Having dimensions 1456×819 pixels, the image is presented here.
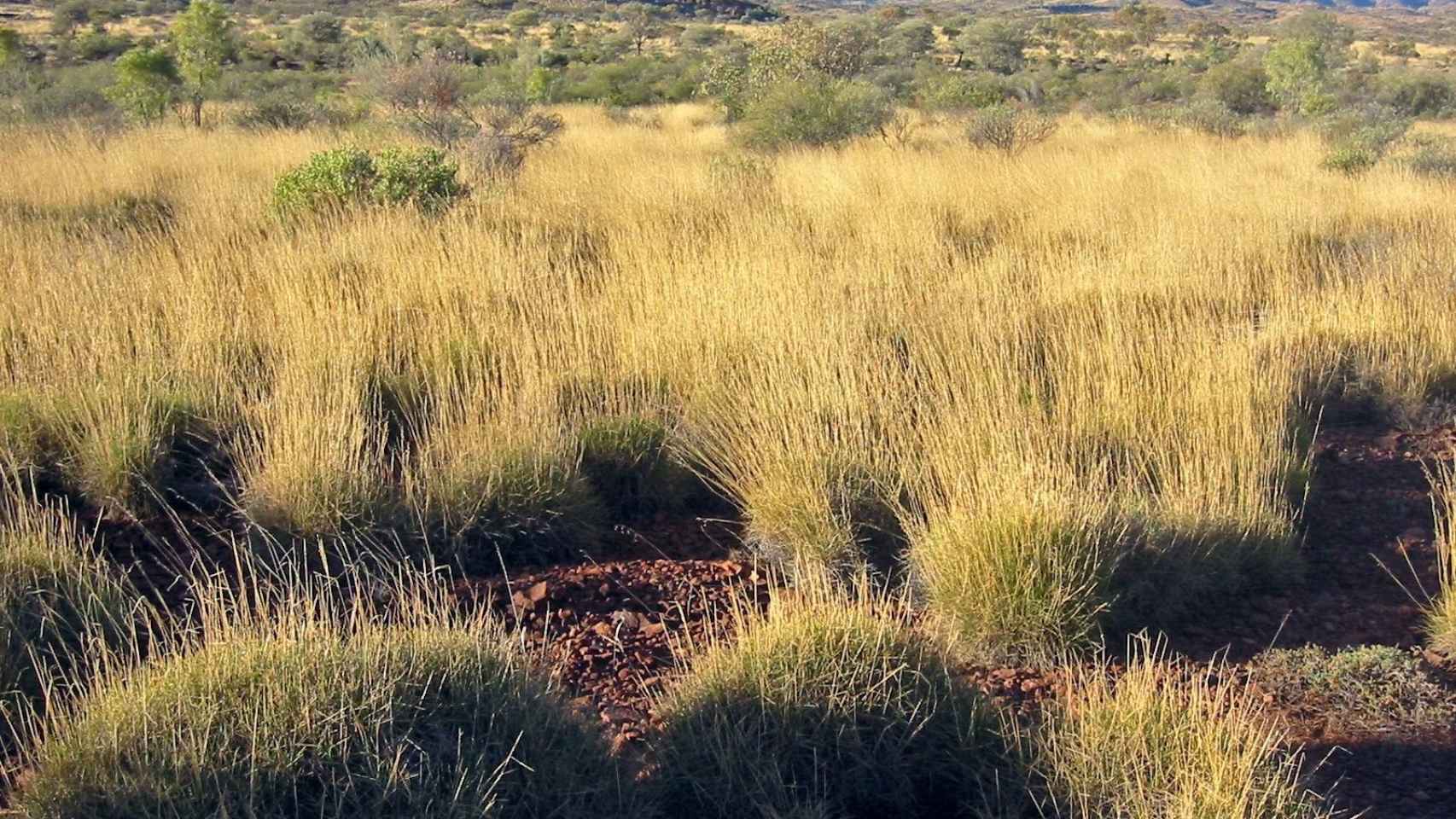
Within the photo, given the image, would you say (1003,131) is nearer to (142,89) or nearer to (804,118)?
(804,118)

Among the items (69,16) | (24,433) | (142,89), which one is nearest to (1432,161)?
(24,433)

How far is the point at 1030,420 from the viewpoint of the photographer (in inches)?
207

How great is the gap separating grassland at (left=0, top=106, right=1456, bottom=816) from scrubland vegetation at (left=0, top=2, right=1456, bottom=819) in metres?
0.03

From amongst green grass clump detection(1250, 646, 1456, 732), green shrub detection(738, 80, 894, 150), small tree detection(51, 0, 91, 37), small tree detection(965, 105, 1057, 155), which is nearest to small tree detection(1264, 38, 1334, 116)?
small tree detection(965, 105, 1057, 155)

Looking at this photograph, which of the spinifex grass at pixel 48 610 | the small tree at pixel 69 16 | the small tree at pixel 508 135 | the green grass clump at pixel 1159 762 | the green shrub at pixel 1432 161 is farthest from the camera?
the small tree at pixel 69 16

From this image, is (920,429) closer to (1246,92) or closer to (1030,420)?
(1030,420)

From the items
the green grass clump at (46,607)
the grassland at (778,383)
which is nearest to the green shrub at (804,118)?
the grassland at (778,383)

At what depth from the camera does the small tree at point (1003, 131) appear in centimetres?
1546

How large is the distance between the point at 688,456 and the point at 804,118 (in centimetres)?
1055

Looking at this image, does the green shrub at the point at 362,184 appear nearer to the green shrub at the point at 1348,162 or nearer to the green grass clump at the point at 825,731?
the green grass clump at the point at 825,731

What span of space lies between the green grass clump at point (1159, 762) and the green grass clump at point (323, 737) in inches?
44.9

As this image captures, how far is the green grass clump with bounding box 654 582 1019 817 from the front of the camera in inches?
121

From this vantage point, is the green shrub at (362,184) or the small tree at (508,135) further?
the small tree at (508,135)

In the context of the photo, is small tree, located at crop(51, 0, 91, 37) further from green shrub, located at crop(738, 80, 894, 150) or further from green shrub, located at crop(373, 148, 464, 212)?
green shrub, located at crop(373, 148, 464, 212)
